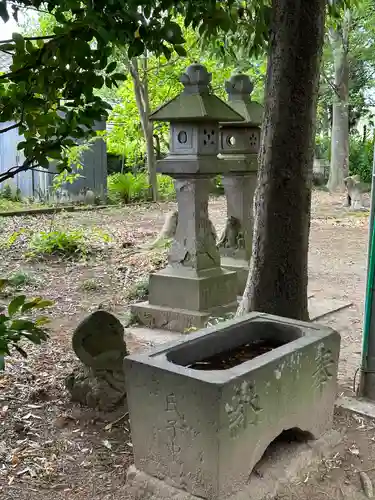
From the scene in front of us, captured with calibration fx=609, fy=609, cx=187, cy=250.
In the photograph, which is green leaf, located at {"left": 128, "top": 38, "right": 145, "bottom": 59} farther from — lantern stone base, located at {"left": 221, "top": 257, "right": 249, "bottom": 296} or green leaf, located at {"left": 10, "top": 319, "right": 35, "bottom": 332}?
lantern stone base, located at {"left": 221, "top": 257, "right": 249, "bottom": 296}

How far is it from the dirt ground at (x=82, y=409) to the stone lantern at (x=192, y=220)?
613 millimetres

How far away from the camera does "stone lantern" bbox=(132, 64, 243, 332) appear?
218 inches

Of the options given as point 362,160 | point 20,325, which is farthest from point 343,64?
point 20,325

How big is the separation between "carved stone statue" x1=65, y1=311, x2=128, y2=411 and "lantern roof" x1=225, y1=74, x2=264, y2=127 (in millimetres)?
3016

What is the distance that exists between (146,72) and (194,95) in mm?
9691

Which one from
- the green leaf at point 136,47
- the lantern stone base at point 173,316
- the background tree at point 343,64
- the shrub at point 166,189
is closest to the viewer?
the green leaf at point 136,47

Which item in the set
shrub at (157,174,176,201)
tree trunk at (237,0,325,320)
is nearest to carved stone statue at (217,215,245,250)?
tree trunk at (237,0,325,320)

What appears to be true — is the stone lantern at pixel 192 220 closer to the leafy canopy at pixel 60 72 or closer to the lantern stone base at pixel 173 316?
the lantern stone base at pixel 173 316

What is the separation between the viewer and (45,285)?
7.55m

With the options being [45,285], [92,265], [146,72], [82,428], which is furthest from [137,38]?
[146,72]

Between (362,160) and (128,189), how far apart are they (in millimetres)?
9177

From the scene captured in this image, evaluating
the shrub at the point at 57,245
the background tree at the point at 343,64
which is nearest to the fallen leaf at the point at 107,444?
the shrub at the point at 57,245

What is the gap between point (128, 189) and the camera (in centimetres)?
1554

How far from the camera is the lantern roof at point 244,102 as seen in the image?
6289 mm
